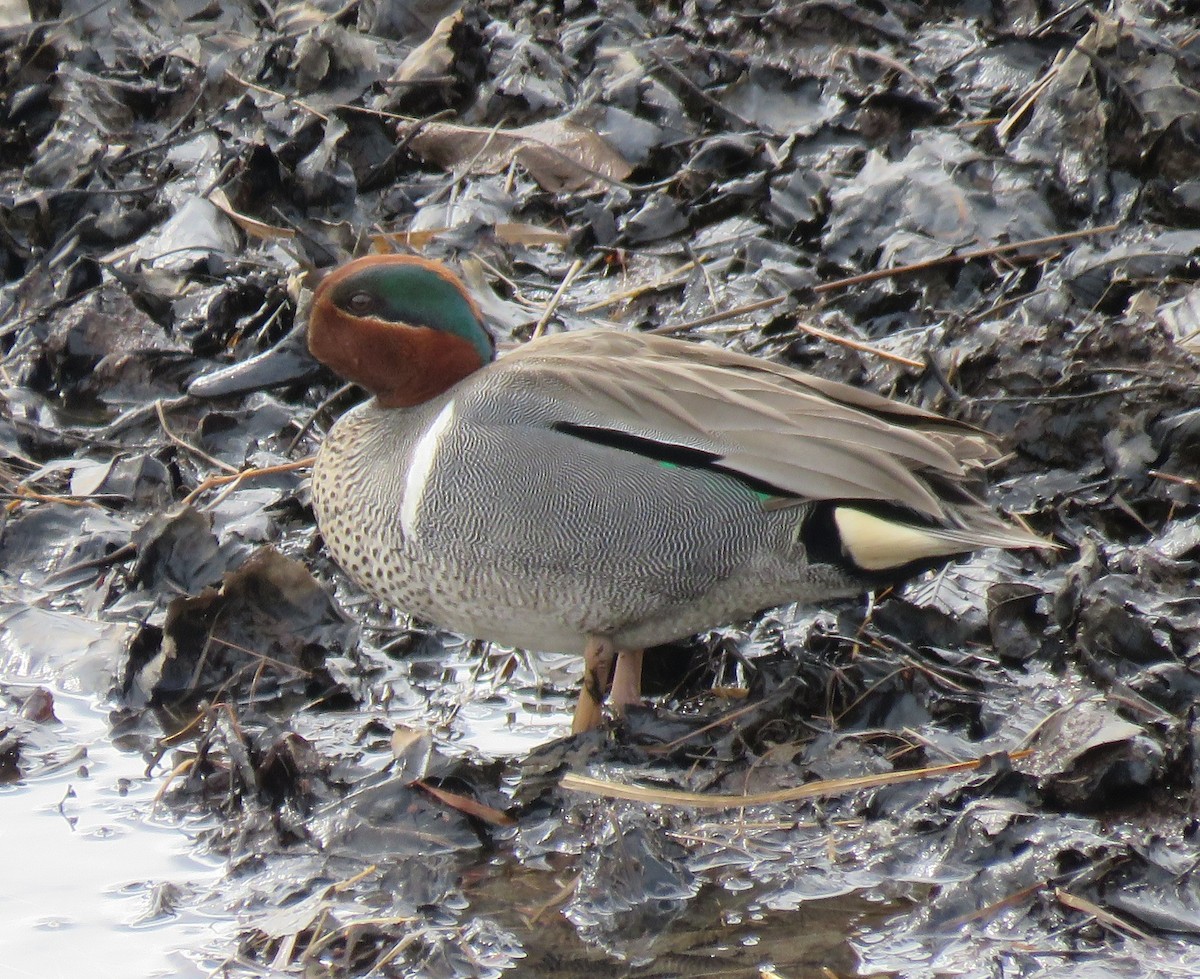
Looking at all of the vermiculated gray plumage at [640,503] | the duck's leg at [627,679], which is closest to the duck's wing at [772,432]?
the vermiculated gray plumage at [640,503]

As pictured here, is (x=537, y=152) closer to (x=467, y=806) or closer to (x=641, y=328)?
(x=641, y=328)

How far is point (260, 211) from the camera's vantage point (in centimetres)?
608

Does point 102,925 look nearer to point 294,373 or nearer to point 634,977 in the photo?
point 634,977

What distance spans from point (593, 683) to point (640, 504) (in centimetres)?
45

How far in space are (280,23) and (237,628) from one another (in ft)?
12.2

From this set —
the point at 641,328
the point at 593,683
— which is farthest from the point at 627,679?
the point at 641,328

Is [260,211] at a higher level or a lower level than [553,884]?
higher

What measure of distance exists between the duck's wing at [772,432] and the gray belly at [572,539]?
0.07 metres

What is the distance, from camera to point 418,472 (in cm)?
383

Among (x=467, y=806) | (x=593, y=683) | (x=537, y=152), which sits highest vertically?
(x=537, y=152)

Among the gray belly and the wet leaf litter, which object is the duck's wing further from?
the wet leaf litter

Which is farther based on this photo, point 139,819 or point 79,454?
point 79,454

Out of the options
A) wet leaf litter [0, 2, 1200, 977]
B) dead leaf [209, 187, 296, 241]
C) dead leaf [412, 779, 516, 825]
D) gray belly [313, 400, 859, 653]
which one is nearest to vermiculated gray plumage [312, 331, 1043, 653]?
gray belly [313, 400, 859, 653]

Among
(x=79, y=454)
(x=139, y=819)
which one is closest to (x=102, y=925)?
(x=139, y=819)
